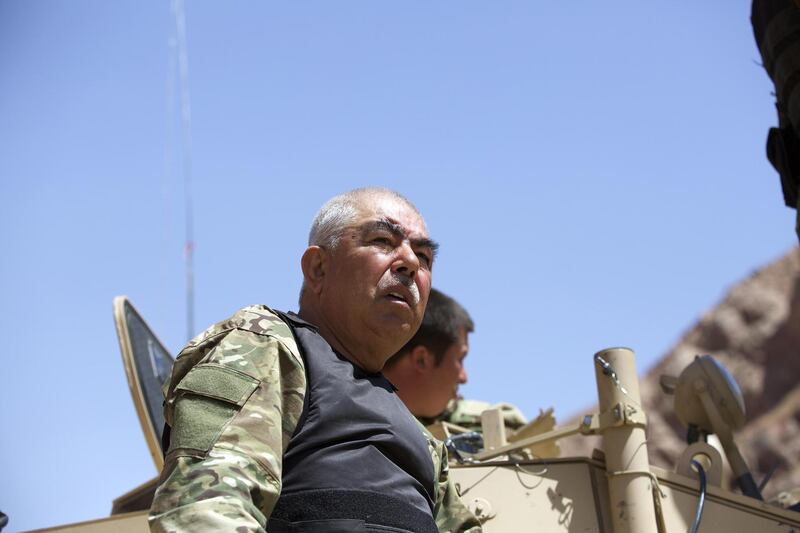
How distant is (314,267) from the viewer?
116 inches

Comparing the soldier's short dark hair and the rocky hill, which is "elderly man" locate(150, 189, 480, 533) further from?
the rocky hill

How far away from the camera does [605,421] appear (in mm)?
3445

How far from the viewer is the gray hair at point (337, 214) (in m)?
2.95

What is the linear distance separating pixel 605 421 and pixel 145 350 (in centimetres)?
257

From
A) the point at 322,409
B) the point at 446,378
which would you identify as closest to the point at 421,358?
the point at 446,378

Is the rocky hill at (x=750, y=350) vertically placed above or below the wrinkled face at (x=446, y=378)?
below

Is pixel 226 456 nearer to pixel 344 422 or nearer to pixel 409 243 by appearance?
pixel 344 422

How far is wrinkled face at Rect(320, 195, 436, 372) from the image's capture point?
2826mm

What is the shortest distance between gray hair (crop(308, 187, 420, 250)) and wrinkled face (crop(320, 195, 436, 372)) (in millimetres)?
27

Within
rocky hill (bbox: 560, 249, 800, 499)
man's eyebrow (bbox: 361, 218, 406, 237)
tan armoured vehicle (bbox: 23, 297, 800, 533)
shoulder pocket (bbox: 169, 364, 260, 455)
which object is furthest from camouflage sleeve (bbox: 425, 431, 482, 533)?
rocky hill (bbox: 560, 249, 800, 499)

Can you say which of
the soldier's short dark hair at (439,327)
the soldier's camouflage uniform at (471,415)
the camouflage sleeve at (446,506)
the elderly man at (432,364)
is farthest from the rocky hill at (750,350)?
the camouflage sleeve at (446,506)

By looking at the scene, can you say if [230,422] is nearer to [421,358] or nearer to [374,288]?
[374,288]

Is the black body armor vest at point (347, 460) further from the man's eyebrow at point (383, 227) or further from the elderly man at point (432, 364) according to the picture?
the elderly man at point (432, 364)

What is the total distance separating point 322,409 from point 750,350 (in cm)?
2746
